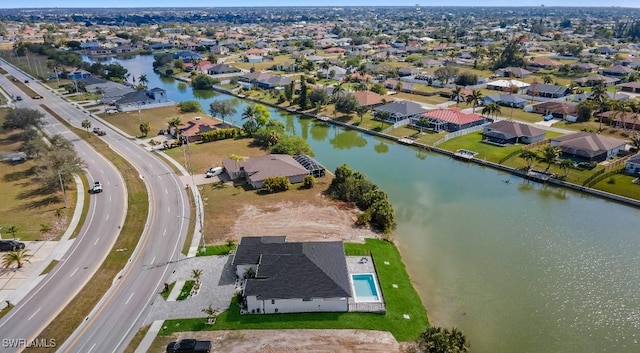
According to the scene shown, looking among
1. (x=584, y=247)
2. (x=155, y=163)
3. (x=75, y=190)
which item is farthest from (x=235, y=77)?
(x=584, y=247)

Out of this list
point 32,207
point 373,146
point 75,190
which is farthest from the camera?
point 373,146

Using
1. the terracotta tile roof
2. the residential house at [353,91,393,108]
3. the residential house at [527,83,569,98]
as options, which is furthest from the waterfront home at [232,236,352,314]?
the residential house at [527,83,569,98]

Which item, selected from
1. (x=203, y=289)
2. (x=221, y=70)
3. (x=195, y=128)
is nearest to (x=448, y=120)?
(x=195, y=128)

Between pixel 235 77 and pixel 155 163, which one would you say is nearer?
pixel 155 163

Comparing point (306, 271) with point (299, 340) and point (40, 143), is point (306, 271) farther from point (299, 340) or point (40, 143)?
point (40, 143)

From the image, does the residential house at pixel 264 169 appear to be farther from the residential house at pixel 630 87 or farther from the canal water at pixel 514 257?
the residential house at pixel 630 87

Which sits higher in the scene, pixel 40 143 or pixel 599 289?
pixel 40 143

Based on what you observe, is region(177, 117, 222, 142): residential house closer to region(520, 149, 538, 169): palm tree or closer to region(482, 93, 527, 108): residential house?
region(520, 149, 538, 169): palm tree
